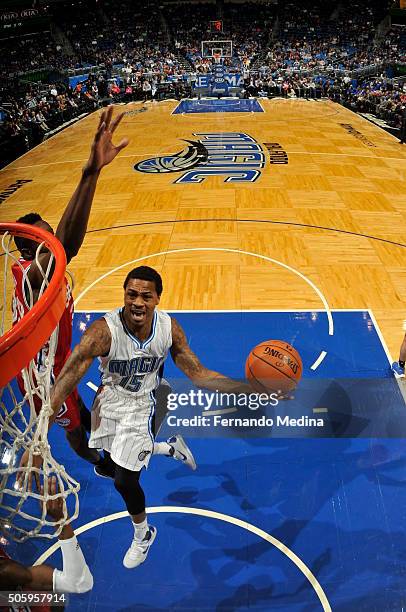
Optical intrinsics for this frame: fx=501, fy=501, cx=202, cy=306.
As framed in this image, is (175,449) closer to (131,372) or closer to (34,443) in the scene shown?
(131,372)

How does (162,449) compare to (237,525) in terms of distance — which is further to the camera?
(162,449)

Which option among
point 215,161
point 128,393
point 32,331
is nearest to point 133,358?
point 128,393

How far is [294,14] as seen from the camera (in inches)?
1455

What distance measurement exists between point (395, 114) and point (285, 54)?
58.7 feet

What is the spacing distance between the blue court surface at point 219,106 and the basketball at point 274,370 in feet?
61.0

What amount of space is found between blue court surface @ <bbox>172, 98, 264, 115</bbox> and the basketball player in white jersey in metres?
19.5

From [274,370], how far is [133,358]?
5.08ft

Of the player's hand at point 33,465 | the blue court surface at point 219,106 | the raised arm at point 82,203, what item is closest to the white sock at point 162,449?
the player's hand at point 33,465

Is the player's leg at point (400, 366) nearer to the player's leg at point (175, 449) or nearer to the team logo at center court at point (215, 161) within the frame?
the player's leg at point (175, 449)

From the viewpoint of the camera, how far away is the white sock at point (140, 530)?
3467 millimetres

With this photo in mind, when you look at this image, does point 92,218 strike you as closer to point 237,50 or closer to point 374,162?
point 374,162

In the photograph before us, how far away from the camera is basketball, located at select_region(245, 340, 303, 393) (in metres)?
4.24

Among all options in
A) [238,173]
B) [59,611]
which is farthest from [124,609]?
[238,173]

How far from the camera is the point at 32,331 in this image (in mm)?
2322
